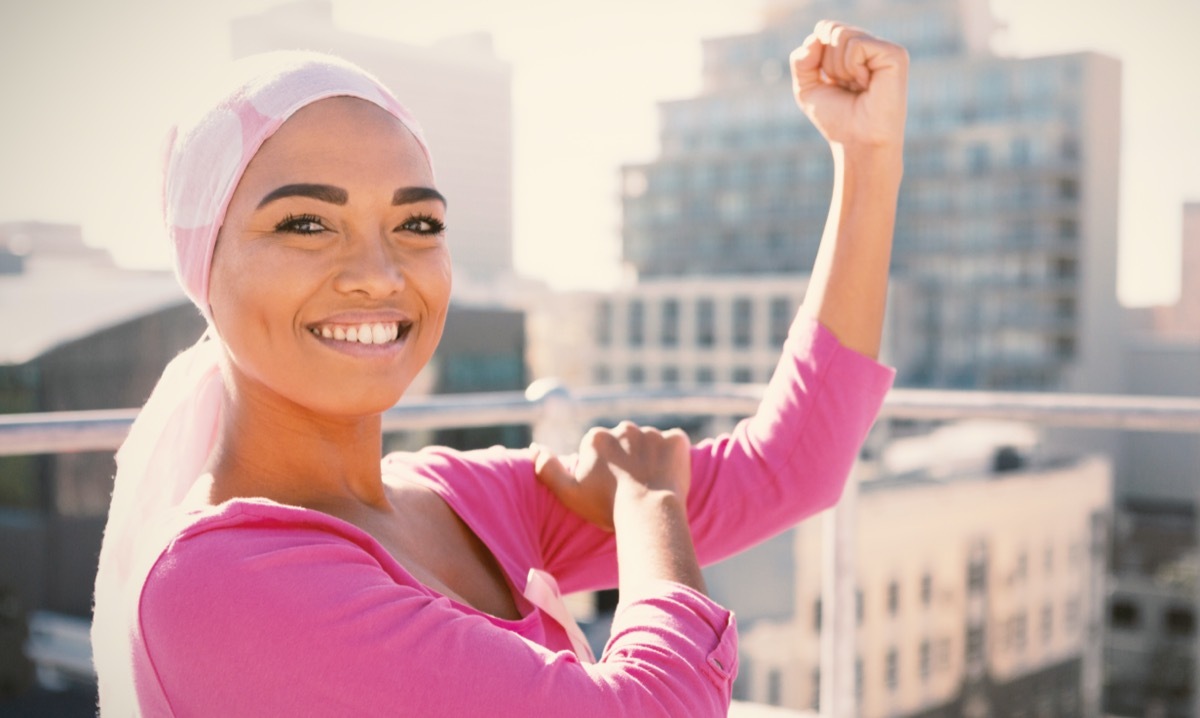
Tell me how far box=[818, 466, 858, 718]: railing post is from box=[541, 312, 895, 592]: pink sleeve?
655 mm

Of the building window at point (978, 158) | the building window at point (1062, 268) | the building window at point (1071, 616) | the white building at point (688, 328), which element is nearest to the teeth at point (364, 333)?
A: the building window at point (1071, 616)

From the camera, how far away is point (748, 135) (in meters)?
55.0

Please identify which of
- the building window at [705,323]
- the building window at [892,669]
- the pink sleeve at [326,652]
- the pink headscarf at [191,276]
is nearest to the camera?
the pink sleeve at [326,652]

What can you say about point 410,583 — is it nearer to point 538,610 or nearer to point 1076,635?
point 538,610

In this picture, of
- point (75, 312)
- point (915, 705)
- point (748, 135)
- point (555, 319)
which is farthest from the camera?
point (555, 319)

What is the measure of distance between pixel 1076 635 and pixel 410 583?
155ft

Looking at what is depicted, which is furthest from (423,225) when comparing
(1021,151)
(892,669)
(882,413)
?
(1021,151)

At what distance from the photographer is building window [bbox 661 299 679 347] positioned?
53125 millimetres

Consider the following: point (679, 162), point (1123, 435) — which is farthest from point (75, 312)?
point (1123, 435)

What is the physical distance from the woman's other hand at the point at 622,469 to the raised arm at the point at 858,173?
0.26 m

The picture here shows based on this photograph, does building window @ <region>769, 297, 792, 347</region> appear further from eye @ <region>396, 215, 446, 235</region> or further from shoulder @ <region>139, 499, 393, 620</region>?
shoulder @ <region>139, 499, 393, 620</region>

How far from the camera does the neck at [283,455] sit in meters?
0.85

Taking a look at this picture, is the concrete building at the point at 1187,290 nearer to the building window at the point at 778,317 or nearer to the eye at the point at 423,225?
the building window at the point at 778,317

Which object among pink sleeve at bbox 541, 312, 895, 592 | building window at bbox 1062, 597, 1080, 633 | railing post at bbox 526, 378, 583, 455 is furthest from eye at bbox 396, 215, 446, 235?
building window at bbox 1062, 597, 1080, 633
